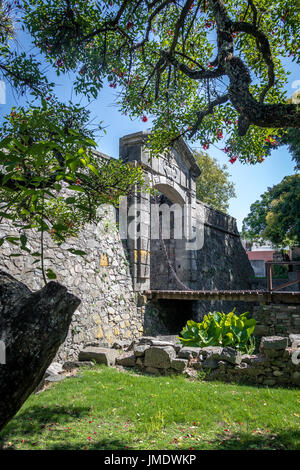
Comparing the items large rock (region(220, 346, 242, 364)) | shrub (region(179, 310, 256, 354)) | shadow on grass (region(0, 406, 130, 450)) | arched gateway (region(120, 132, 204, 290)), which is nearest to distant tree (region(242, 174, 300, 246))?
arched gateway (region(120, 132, 204, 290))

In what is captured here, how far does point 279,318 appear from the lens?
26.7 ft

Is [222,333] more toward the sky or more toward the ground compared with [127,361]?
more toward the sky

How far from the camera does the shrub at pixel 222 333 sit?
6.51 metres

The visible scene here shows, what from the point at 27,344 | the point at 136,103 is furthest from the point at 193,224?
the point at 27,344

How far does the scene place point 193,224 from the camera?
12016 mm

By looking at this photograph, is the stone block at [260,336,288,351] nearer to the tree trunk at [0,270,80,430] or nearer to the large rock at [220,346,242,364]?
the large rock at [220,346,242,364]

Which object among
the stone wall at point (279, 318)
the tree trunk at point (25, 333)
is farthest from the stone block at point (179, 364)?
the tree trunk at point (25, 333)

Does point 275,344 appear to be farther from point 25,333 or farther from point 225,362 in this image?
point 25,333

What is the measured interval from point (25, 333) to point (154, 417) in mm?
2466

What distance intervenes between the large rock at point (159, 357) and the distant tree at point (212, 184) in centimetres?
1640

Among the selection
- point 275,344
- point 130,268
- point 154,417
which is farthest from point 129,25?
point 130,268

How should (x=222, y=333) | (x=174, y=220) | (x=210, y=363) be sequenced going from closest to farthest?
(x=210, y=363), (x=222, y=333), (x=174, y=220)

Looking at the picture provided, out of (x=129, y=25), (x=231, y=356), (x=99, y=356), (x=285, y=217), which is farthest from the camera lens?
(x=285, y=217)

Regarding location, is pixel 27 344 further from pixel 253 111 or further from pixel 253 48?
pixel 253 48
